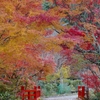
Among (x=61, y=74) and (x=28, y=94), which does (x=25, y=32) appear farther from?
(x=61, y=74)

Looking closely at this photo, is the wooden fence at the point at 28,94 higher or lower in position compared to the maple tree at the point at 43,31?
lower

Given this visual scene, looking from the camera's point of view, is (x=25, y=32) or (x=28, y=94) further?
(x=28, y=94)

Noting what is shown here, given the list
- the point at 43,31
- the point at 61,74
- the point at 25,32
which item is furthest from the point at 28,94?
the point at 61,74

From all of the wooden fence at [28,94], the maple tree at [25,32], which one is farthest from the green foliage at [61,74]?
the maple tree at [25,32]

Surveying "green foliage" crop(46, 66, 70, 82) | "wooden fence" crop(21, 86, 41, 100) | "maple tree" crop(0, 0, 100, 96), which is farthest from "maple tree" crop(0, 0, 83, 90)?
"green foliage" crop(46, 66, 70, 82)

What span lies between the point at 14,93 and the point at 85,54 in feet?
13.3

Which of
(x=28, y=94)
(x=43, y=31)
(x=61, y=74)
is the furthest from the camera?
(x=61, y=74)

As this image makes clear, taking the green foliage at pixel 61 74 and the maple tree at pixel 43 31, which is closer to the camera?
the maple tree at pixel 43 31

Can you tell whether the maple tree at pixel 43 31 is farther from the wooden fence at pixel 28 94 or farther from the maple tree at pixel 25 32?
the wooden fence at pixel 28 94

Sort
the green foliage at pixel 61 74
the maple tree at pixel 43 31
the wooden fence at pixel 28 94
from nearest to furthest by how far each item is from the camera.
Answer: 1. the maple tree at pixel 43 31
2. the wooden fence at pixel 28 94
3. the green foliage at pixel 61 74

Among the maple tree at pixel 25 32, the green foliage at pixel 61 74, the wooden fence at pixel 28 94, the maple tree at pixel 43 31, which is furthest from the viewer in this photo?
the green foliage at pixel 61 74

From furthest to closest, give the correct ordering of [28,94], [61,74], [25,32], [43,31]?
[61,74] → [28,94] → [43,31] → [25,32]

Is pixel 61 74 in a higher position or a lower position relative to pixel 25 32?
lower

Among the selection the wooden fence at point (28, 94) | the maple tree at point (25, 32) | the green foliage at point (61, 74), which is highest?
the maple tree at point (25, 32)
